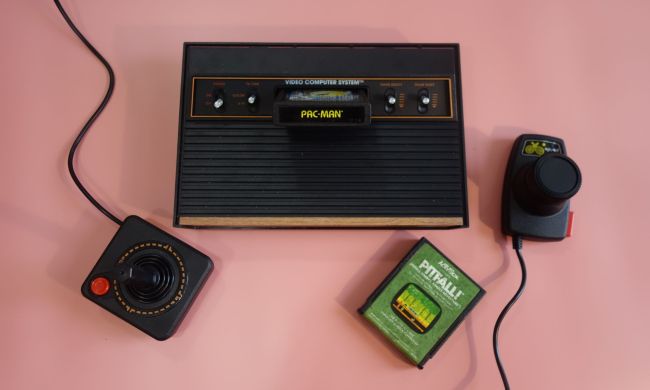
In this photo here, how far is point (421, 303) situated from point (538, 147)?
0.41m

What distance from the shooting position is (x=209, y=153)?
935mm

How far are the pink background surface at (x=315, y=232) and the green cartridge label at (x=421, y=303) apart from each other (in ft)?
0.16

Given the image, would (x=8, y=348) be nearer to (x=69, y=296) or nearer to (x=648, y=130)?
(x=69, y=296)

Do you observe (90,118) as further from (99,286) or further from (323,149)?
(323,149)

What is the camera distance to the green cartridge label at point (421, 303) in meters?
0.93

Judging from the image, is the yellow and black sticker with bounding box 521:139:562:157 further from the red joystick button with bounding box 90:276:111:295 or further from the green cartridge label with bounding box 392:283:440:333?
the red joystick button with bounding box 90:276:111:295

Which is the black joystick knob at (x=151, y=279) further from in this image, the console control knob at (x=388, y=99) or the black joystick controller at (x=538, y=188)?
the black joystick controller at (x=538, y=188)

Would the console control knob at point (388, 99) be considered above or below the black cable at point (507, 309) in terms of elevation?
above

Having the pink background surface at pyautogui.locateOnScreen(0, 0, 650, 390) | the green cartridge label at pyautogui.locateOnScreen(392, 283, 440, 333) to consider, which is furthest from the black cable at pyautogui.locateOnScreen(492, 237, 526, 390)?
the green cartridge label at pyautogui.locateOnScreen(392, 283, 440, 333)

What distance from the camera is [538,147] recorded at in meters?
1.00

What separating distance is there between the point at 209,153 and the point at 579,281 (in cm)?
81

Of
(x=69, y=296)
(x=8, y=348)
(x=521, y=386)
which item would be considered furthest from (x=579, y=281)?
(x=8, y=348)

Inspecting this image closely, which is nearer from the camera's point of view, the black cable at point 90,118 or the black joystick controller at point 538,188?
the black joystick controller at point 538,188

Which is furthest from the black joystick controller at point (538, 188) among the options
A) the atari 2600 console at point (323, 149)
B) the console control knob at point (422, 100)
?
the console control knob at point (422, 100)
